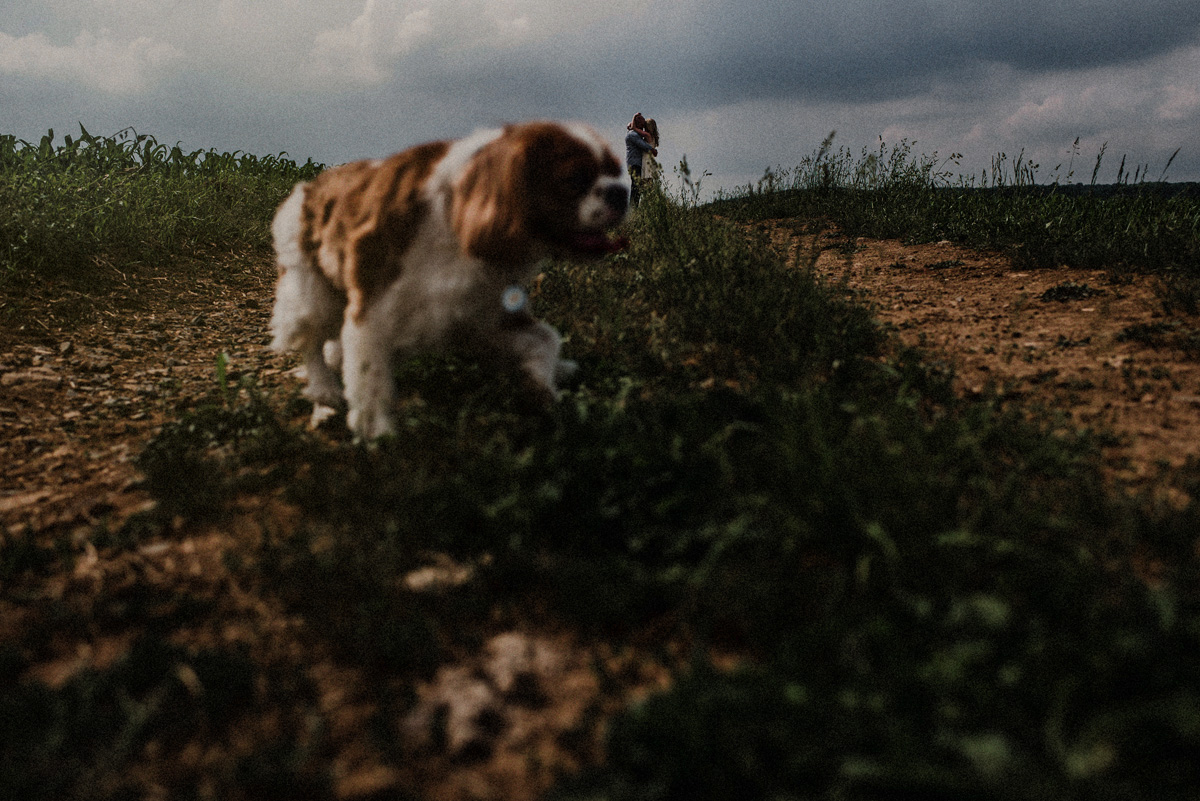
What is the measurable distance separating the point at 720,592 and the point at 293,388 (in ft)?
9.59

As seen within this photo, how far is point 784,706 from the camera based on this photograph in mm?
1282

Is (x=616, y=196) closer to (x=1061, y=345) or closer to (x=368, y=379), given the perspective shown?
(x=368, y=379)

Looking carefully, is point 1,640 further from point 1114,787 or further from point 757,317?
point 757,317

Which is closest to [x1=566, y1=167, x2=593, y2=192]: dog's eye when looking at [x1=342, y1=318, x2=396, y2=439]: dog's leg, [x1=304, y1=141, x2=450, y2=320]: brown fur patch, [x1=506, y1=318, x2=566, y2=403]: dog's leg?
[x1=304, y1=141, x2=450, y2=320]: brown fur patch

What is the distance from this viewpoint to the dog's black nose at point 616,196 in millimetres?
2191

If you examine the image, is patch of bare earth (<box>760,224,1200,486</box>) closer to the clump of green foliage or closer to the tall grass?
the tall grass

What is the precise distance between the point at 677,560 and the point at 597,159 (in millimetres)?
1361

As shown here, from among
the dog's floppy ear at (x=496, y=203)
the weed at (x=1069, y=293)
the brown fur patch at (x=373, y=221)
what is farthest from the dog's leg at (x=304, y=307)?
the weed at (x=1069, y=293)

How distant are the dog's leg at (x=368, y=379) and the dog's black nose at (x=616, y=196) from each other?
99 cm

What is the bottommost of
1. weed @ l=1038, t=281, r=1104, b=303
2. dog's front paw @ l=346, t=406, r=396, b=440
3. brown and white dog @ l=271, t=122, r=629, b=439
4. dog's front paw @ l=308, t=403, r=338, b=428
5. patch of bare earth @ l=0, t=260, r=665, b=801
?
patch of bare earth @ l=0, t=260, r=665, b=801

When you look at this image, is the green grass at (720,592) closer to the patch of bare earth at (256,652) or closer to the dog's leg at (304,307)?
the patch of bare earth at (256,652)

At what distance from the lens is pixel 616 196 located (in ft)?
7.22

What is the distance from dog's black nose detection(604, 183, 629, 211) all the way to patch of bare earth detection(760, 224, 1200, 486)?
1.81 metres

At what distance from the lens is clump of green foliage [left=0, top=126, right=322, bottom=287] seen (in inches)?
211
